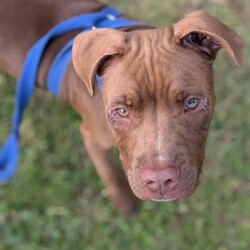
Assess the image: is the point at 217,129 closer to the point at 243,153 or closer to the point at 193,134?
the point at 243,153

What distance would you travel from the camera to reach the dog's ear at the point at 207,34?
126 inches

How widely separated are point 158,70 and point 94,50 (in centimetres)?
40

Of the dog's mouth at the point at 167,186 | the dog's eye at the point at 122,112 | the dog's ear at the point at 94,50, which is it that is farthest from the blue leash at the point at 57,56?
the dog's mouth at the point at 167,186

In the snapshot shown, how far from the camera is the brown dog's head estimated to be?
3.28m

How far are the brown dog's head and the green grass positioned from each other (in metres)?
1.70

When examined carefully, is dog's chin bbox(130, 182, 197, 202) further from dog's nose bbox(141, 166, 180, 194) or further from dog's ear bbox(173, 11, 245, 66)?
dog's ear bbox(173, 11, 245, 66)

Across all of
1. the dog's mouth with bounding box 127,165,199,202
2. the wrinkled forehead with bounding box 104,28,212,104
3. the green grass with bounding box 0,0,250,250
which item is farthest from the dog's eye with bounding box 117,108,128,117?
the green grass with bounding box 0,0,250,250

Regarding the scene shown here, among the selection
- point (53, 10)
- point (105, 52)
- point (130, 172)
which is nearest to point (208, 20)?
point (105, 52)

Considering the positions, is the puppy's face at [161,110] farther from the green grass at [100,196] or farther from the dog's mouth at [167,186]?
the green grass at [100,196]

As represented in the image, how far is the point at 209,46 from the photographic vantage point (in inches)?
138

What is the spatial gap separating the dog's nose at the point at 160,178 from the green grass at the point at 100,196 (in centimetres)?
178

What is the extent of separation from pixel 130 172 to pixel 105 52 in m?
0.73

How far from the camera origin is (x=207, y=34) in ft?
10.4

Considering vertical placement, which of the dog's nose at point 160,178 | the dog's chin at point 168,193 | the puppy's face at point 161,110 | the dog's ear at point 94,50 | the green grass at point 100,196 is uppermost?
the dog's ear at point 94,50
